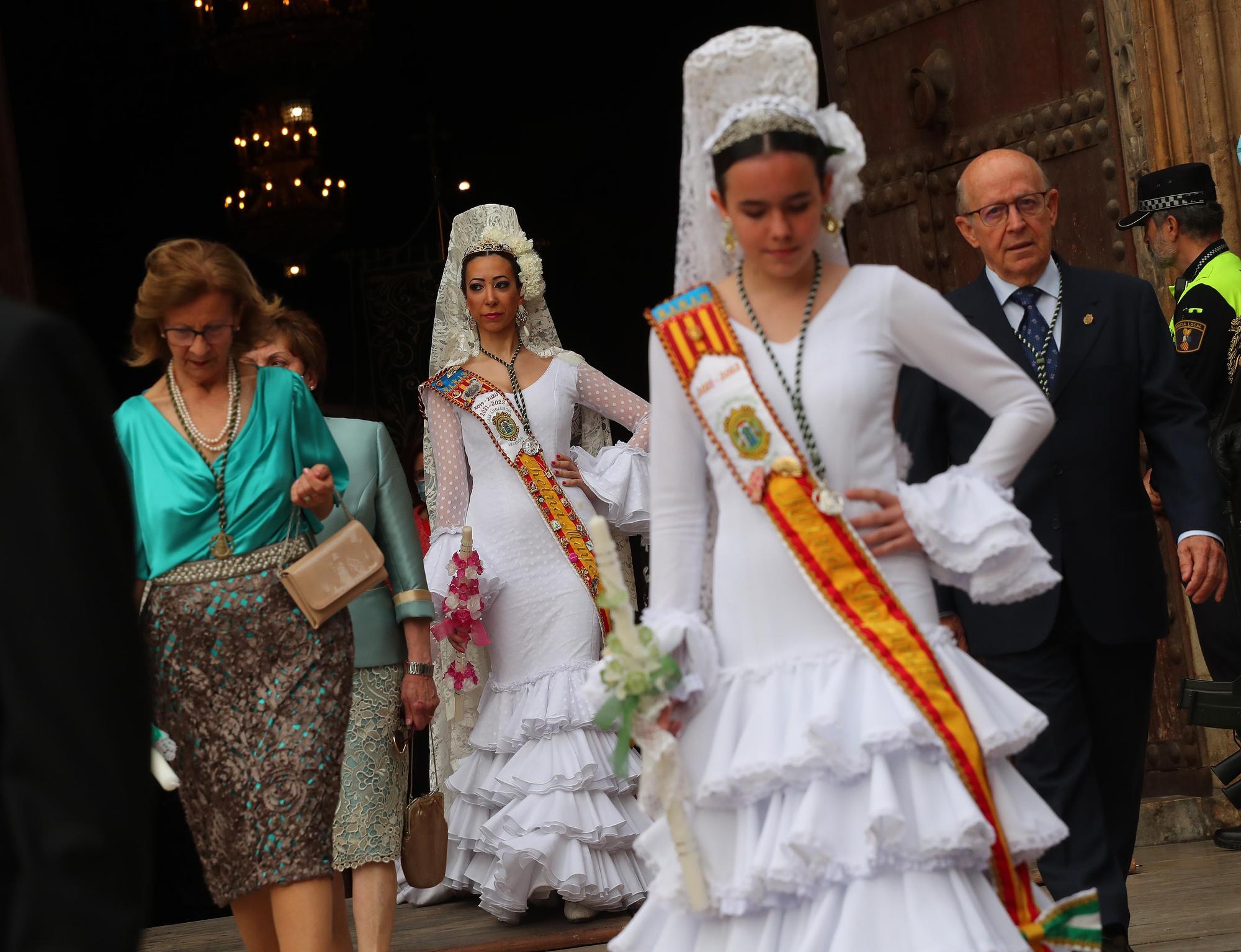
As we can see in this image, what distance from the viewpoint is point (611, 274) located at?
39.4 ft

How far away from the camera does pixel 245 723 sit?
3.94m

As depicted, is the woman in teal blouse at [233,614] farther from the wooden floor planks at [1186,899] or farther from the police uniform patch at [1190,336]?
the police uniform patch at [1190,336]

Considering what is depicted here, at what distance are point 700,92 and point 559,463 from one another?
10.4 ft

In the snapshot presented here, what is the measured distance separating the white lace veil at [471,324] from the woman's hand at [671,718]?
3.36m

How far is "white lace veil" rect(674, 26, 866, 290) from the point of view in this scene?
10.5 ft

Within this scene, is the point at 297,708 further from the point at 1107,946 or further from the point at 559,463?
the point at 559,463

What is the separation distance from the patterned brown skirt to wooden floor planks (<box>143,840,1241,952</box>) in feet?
5.94

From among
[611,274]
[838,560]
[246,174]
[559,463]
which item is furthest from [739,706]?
[611,274]

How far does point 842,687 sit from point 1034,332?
1560 mm

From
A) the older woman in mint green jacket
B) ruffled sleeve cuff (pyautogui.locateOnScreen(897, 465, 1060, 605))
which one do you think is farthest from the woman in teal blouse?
ruffled sleeve cuff (pyautogui.locateOnScreen(897, 465, 1060, 605))

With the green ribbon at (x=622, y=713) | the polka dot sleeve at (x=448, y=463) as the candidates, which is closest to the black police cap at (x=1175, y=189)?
the polka dot sleeve at (x=448, y=463)

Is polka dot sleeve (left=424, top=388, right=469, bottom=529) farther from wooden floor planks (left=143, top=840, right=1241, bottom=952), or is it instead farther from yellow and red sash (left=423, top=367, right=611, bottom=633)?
wooden floor planks (left=143, top=840, right=1241, bottom=952)

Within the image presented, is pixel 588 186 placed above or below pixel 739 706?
above

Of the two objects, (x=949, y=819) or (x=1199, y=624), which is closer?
(x=949, y=819)
